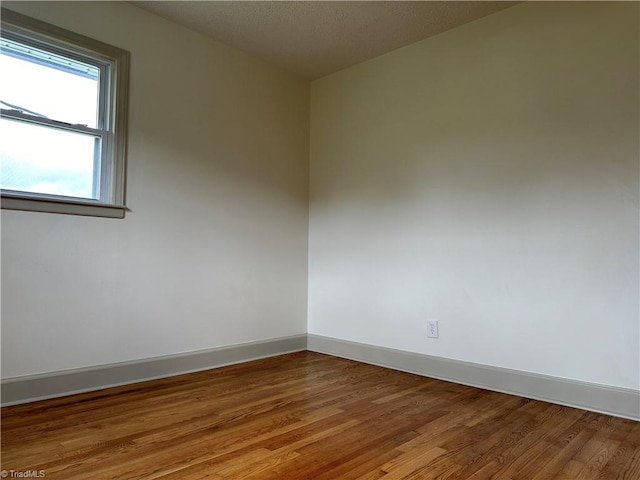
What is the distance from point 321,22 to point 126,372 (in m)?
2.58

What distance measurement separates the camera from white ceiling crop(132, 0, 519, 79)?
8.79ft

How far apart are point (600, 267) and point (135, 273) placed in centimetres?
270

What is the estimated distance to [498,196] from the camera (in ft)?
8.77

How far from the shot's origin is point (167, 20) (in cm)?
288

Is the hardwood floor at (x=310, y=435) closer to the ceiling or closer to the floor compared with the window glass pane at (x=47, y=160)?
closer to the floor

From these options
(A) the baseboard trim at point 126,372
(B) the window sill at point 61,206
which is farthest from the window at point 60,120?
(A) the baseboard trim at point 126,372

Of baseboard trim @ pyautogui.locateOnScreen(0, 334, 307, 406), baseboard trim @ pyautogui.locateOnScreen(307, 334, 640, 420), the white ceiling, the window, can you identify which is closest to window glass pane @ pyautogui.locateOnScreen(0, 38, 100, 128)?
the window

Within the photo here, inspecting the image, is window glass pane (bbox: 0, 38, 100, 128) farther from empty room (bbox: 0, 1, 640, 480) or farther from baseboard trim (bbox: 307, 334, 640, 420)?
baseboard trim (bbox: 307, 334, 640, 420)

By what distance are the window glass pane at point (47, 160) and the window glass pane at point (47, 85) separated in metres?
0.10

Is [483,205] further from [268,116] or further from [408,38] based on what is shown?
[268,116]

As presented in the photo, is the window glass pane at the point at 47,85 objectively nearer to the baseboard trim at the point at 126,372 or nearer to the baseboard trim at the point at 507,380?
the baseboard trim at the point at 126,372

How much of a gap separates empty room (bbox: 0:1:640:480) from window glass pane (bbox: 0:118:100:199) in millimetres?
13

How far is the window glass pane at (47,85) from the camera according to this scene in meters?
2.29

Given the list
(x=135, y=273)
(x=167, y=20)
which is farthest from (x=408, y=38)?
(x=135, y=273)
